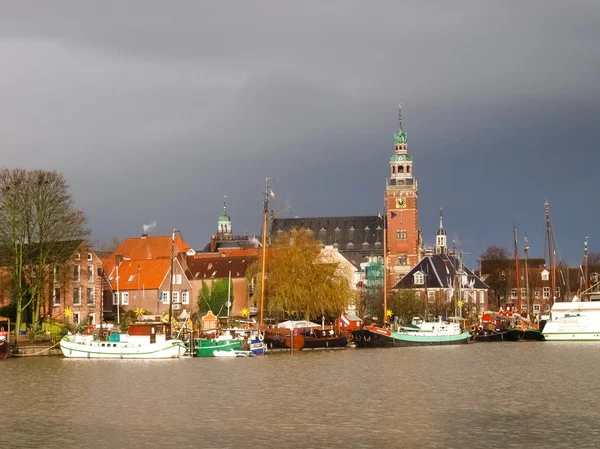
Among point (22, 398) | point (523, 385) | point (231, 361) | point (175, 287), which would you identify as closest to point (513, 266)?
point (175, 287)

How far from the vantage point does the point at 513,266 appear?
19738cm

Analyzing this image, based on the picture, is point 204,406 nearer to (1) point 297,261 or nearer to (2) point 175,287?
(1) point 297,261

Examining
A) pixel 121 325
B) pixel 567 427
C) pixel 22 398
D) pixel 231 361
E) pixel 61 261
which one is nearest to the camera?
pixel 567 427

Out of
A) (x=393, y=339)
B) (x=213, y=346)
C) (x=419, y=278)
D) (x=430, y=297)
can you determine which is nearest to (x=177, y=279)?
(x=393, y=339)

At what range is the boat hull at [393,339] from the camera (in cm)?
10700

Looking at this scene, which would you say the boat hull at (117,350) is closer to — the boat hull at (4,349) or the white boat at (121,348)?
the white boat at (121,348)

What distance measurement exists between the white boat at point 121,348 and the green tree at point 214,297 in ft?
145

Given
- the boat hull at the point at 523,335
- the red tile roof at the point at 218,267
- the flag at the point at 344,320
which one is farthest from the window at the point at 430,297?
the flag at the point at 344,320

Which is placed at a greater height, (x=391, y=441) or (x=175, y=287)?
(x=175, y=287)

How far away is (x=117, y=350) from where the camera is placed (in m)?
88.1

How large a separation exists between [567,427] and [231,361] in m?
46.3

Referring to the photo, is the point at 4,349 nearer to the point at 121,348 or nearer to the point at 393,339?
the point at 121,348

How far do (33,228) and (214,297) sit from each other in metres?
42.5

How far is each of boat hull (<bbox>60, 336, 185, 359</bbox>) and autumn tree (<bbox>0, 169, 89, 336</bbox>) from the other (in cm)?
797
